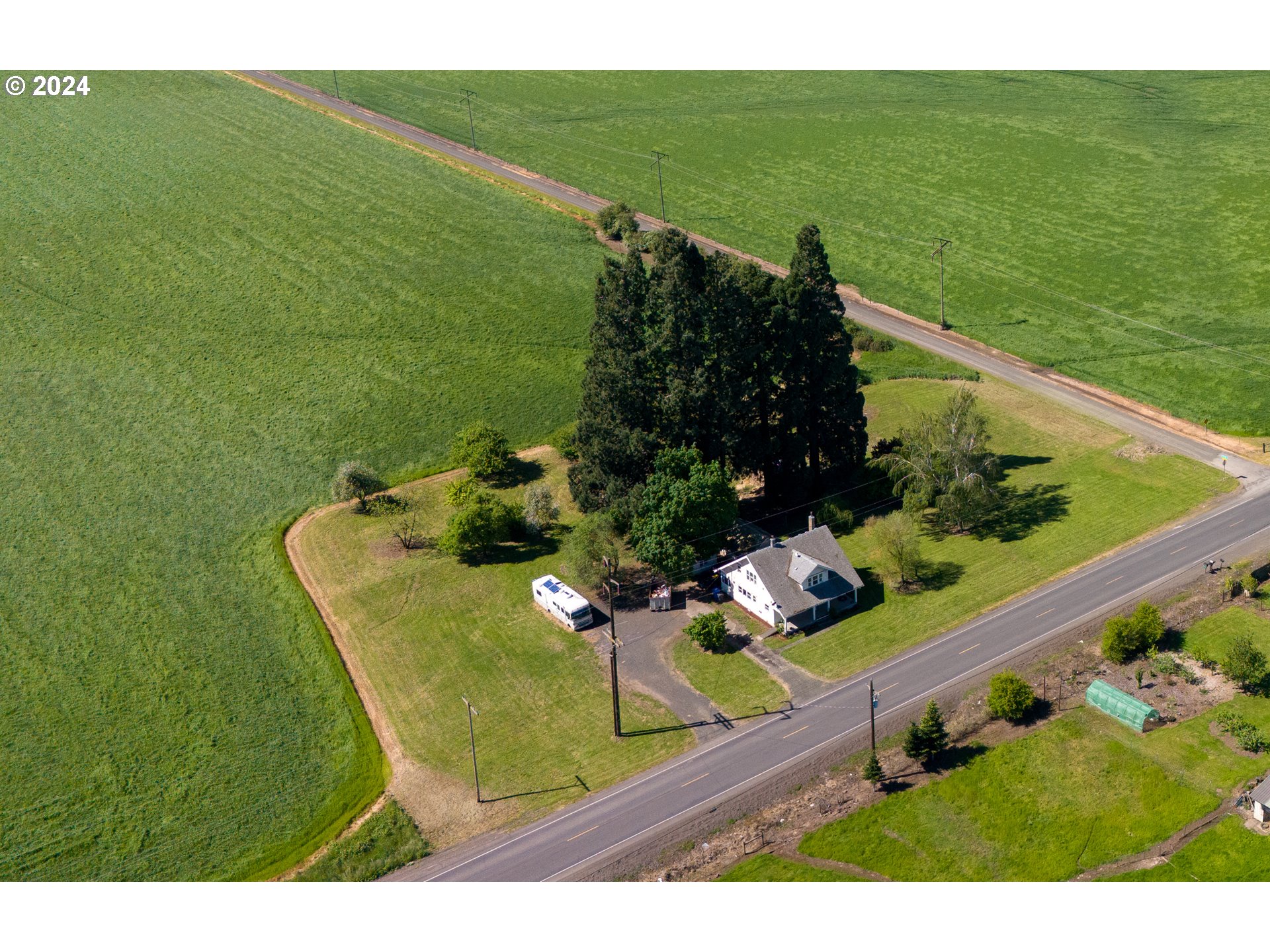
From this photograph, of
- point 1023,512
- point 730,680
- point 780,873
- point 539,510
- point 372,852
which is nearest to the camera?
point 780,873

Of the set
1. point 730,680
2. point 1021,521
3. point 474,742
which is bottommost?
point 474,742

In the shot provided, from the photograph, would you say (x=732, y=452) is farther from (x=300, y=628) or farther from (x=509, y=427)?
(x=300, y=628)

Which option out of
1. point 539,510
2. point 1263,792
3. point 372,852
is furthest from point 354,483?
point 1263,792

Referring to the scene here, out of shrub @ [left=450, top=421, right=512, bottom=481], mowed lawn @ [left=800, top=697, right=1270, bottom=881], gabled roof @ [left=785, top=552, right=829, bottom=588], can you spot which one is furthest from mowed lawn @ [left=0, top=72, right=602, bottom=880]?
mowed lawn @ [left=800, top=697, right=1270, bottom=881]

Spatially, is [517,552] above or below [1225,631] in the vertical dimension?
below

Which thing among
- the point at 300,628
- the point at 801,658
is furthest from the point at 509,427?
the point at 801,658

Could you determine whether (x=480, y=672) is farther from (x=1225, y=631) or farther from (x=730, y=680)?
(x=1225, y=631)

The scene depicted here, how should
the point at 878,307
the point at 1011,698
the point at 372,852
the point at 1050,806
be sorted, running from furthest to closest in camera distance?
the point at 878,307
the point at 1011,698
the point at 1050,806
the point at 372,852

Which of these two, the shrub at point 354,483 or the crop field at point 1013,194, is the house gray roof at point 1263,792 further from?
the shrub at point 354,483
